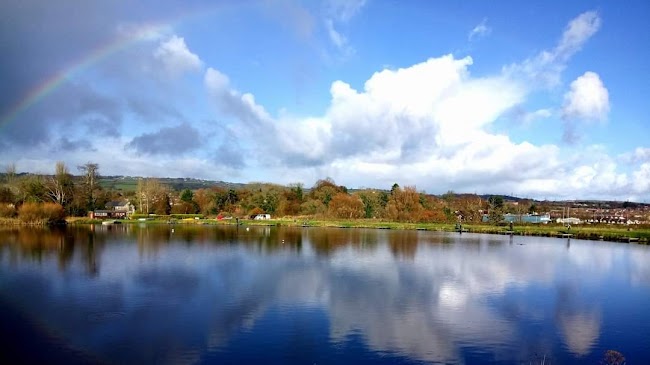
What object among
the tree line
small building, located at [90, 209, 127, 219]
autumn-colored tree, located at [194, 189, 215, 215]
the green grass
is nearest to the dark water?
the green grass

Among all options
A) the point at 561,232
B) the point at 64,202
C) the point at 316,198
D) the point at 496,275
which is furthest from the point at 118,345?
the point at 316,198

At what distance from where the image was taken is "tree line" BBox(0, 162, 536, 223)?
64.4 meters

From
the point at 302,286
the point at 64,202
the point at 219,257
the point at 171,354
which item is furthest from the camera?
the point at 64,202

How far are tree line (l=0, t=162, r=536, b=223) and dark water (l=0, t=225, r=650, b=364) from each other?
4039cm

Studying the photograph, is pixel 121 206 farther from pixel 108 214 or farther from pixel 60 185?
pixel 60 185

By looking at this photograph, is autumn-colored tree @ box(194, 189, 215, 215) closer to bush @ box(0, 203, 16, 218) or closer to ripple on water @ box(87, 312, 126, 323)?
bush @ box(0, 203, 16, 218)

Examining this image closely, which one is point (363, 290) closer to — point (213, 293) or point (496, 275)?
point (213, 293)

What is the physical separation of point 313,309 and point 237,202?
252ft

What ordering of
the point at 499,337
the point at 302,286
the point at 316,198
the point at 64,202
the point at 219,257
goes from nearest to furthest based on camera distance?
1. the point at 499,337
2. the point at 302,286
3. the point at 219,257
4. the point at 64,202
5. the point at 316,198

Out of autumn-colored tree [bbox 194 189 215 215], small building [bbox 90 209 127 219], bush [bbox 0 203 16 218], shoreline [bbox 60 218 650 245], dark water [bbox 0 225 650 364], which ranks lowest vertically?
dark water [bbox 0 225 650 364]

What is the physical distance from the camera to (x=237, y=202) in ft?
300

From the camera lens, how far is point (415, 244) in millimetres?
41250

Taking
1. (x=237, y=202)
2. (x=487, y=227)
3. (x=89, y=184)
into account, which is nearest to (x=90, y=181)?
(x=89, y=184)

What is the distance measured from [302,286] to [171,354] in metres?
9.24
